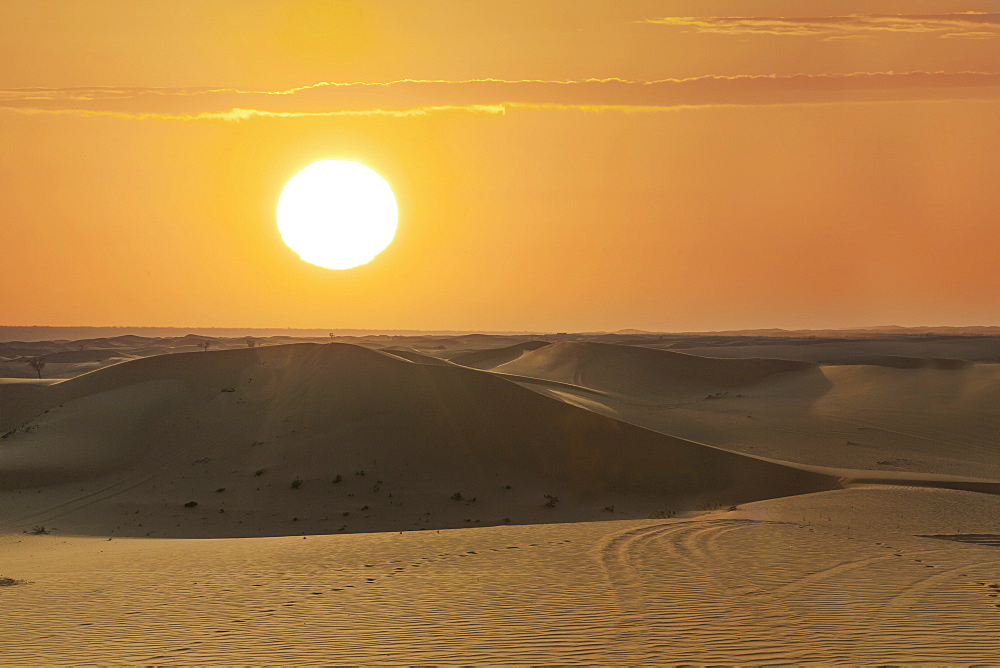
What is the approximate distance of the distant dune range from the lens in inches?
922

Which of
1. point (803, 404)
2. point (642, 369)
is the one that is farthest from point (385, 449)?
point (642, 369)

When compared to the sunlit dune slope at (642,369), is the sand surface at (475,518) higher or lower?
lower

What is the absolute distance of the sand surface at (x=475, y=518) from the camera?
9.54 metres

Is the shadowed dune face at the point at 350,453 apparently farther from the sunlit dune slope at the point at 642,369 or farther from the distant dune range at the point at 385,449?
the sunlit dune slope at the point at 642,369

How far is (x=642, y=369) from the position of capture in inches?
2403

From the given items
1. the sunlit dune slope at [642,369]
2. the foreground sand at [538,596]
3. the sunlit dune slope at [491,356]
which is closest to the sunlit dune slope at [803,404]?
the sunlit dune slope at [642,369]

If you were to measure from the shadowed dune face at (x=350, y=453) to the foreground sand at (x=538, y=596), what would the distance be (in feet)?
19.1

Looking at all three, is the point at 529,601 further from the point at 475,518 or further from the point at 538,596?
the point at 475,518

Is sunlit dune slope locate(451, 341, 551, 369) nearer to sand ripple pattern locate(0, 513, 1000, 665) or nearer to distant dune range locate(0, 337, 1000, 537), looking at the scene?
distant dune range locate(0, 337, 1000, 537)

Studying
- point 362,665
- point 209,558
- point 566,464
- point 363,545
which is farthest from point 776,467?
point 362,665

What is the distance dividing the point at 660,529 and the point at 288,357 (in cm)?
2417

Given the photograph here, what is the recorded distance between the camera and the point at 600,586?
38.8 ft

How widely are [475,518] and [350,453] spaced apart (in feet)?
20.8

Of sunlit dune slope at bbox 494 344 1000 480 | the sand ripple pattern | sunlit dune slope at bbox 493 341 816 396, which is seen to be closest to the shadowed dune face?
sunlit dune slope at bbox 494 344 1000 480
